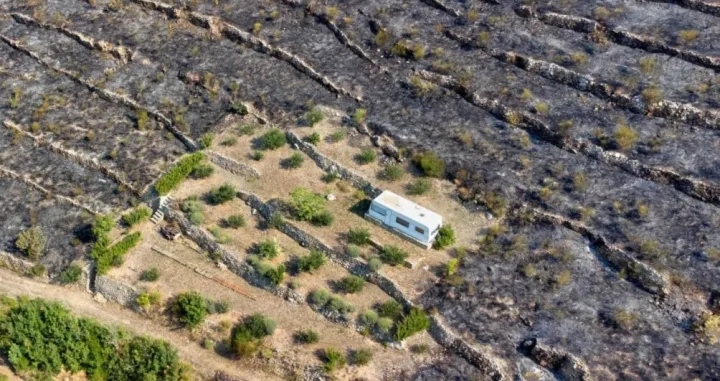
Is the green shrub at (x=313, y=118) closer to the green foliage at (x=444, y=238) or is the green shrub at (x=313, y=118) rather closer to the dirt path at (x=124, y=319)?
the green foliage at (x=444, y=238)

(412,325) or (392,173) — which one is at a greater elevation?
(392,173)

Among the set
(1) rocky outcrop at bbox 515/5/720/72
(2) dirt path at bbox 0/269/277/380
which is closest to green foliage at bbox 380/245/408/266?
(2) dirt path at bbox 0/269/277/380

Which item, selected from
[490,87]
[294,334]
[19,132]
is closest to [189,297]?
[294,334]

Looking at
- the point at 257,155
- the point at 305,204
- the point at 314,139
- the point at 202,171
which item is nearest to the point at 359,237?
the point at 305,204

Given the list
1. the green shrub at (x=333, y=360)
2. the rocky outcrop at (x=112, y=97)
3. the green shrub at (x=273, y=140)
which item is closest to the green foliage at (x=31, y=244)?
the rocky outcrop at (x=112, y=97)

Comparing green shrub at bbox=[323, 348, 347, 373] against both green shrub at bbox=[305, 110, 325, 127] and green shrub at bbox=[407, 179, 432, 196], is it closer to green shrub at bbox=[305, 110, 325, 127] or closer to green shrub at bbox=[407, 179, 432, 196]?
green shrub at bbox=[407, 179, 432, 196]

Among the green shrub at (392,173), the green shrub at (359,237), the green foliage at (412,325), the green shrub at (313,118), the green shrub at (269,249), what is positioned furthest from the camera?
the green shrub at (313,118)

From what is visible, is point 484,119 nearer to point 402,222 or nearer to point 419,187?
point 419,187

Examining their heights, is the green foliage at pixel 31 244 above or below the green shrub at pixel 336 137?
below
